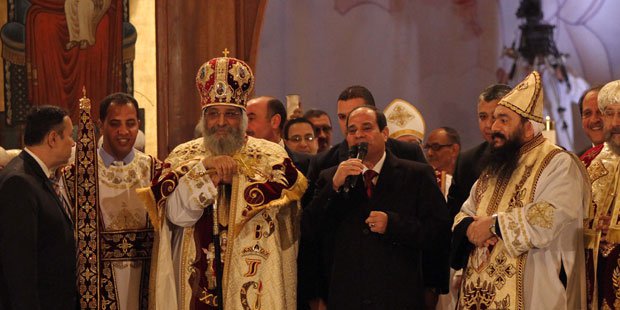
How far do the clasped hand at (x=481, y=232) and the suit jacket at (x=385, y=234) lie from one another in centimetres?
28

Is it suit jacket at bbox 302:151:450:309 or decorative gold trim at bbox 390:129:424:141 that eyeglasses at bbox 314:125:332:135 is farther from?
suit jacket at bbox 302:151:450:309

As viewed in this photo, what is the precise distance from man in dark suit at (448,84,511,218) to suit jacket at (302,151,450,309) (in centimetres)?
47

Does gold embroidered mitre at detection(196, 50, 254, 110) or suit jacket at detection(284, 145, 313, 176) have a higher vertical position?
gold embroidered mitre at detection(196, 50, 254, 110)

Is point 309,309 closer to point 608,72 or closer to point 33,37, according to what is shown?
point 33,37

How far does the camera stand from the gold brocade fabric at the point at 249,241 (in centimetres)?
636

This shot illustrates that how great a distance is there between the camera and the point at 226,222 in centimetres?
643

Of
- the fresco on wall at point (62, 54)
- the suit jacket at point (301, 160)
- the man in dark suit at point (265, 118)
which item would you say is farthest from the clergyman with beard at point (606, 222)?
the fresco on wall at point (62, 54)

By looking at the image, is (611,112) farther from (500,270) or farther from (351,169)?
(351,169)

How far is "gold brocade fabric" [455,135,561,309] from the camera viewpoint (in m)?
5.78

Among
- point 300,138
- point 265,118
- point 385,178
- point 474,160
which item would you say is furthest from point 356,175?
point 300,138

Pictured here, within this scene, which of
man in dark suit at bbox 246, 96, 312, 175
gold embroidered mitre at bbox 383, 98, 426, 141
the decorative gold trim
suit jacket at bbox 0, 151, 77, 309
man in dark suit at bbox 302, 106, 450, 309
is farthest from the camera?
gold embroidered mitre at bbox 383, 98, 426, 141

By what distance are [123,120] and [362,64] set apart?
6233 mm

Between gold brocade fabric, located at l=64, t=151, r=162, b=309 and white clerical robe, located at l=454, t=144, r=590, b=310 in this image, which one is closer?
white clerical robe, located at l=454, t=144, r=590, b=310

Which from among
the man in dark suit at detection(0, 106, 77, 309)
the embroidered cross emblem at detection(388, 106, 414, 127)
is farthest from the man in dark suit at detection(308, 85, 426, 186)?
the embroidered cross emblem at detection(388, 106, 414, 127)
